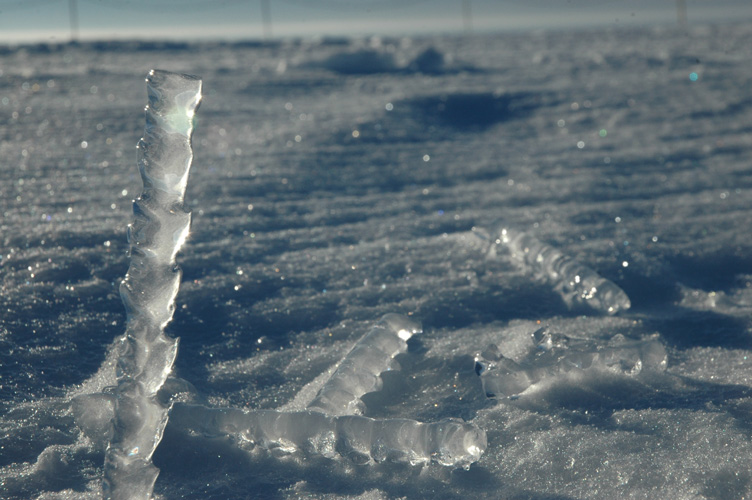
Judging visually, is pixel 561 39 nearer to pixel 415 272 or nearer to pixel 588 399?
pixel 415 272

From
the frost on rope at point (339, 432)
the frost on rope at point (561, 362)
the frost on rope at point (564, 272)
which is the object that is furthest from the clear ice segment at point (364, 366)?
the frost on rope at point (564, 272)

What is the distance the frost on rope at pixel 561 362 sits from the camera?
1161 mm

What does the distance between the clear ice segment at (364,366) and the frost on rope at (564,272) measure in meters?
0.46

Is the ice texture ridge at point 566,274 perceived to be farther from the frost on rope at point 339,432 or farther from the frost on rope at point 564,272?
the frost on rope at point 339,432

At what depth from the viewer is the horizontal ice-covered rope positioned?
96 cm

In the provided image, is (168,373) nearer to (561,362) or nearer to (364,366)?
(364,366)

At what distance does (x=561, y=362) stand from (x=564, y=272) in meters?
0.50

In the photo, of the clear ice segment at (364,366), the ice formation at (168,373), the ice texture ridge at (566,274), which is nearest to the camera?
the ice formation at (168,373)

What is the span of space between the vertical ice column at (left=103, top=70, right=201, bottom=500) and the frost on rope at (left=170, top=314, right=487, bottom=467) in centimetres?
12

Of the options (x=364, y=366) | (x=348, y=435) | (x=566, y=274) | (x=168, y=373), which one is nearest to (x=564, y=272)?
(x=566, y=274)

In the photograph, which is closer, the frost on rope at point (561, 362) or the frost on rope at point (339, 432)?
the frost on rope at point (339, 432)

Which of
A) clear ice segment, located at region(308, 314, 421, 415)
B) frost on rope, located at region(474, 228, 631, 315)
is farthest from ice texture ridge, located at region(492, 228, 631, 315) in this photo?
clear ice segment, located at region(308, 314, 421, 415)

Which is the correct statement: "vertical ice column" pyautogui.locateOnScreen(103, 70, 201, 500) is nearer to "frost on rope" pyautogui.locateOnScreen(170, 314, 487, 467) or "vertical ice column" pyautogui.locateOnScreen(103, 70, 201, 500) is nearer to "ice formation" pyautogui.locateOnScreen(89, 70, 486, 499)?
"ice formation" pyautogui.locateOnScreen(89, 70, 486, 499)

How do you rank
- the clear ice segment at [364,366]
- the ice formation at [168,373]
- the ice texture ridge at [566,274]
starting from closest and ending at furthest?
the ice formation at [168,373] → the clear ice segment at [364,366] → the ice texture ridge at [566,274]
